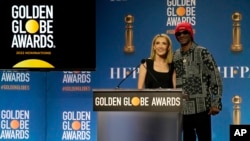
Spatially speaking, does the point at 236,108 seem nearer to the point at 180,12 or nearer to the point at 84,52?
the point at 180,12

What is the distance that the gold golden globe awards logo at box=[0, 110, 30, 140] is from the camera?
700 cm

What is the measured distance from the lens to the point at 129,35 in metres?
6.81

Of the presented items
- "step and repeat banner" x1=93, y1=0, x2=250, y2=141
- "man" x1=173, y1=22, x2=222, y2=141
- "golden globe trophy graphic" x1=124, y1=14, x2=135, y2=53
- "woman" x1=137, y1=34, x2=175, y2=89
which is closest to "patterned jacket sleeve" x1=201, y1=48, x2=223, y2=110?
"man" x1=173, y1=22, x2=222, y2=141

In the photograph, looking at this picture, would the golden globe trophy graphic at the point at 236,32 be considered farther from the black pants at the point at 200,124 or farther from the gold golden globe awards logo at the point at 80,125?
the gold golden globe awards logo at the point at 80,125

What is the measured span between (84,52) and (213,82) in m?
1.81

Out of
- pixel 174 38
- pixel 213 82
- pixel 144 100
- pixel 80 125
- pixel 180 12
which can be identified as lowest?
pixel 80 125

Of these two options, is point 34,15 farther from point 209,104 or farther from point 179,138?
point 179,138

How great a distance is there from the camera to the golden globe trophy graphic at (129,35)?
6797 millimetres

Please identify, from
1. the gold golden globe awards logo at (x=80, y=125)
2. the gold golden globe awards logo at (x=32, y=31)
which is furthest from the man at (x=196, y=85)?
the gold golden globe awards logo at (x=32, y=31)

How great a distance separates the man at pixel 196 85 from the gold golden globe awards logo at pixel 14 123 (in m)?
2.26

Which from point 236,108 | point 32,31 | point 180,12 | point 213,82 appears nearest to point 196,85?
point 213,82

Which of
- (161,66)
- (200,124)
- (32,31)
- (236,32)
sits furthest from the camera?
(32,31)

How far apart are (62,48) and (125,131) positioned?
2740mm

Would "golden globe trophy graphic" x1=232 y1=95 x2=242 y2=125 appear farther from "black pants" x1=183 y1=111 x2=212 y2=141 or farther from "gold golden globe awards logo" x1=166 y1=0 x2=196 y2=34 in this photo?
"gold golden globe awards logo" x1=166 y1=0 x2=196 y2=34
